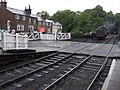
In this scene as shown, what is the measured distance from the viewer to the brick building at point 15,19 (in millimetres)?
53819

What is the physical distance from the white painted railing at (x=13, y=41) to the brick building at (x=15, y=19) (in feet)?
106

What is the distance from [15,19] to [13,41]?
4009cm

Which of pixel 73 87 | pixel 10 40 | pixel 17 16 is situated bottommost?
pixel 73 87

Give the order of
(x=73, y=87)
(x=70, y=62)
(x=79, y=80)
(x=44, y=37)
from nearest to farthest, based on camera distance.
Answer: (x=73, y=87) → (x=79, y=80) → (x=70, y=62) → (x=44, y=37)

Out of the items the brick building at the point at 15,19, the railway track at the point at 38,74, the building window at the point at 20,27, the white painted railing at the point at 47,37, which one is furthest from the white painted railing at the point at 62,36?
the railway track at the point at 38,74

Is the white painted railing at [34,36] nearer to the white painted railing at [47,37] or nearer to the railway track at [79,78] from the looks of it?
the white painted railing at [47,37]

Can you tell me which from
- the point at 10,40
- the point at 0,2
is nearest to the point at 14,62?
the point at 10,40

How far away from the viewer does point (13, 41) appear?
57.1 feet

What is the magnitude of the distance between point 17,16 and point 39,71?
4645 cm

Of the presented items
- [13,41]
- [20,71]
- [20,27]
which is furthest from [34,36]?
[20,27]

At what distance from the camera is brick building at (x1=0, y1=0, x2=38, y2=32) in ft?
177

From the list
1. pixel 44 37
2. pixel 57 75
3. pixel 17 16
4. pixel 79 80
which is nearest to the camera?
pixel 79 80

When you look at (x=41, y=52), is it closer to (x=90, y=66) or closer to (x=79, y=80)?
(x=90, y=66)

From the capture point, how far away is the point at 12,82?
33.1ft
